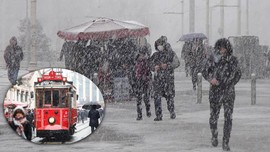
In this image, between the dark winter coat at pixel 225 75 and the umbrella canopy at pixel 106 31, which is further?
the umbrella canopy at pixel 106 31

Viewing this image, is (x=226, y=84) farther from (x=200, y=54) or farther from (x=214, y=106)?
(x=200, y=54)

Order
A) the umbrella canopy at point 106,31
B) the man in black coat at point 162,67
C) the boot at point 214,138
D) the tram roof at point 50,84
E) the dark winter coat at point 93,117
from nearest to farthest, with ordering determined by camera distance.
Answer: the tram roof at point 50,84 < the dark winter coat at point 93,117 < the boot at point 214,138 < the man in black coat at point 162,67 < the umbrella canopy at point 106,31

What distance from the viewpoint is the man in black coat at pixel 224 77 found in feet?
28.9

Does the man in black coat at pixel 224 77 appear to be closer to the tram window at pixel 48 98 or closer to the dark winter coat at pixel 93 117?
the dark winter coat at pixel 93 117

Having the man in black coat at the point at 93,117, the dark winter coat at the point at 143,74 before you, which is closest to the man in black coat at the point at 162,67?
the dark winter coat at the point at 143,74

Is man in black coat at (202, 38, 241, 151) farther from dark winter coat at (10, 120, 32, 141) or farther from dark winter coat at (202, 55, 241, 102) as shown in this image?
dark winter coat at (10, 120, 32, 141)

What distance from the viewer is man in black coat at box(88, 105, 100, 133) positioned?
543 centimetres

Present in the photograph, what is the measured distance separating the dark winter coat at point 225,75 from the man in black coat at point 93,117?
3.39 m

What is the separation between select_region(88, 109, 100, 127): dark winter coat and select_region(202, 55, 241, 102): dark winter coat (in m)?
3.44

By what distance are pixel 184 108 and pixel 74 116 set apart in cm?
1088

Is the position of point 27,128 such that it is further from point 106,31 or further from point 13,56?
point 13,56

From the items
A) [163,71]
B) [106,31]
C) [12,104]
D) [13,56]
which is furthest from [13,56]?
[12,104]

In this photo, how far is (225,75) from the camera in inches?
349

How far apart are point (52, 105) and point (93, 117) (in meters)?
0.44
